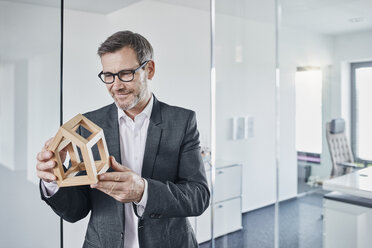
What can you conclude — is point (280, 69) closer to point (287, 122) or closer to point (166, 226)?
point (287, 122)

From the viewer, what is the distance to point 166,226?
4.85ft

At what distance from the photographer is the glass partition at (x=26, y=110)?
7.57ft

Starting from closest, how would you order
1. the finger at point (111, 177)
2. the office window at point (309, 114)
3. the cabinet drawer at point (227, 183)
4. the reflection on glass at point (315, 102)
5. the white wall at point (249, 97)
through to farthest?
the finger at point (111, 177) → the reflection on glass at point (315, 102) → the office window at point (309, 114) → the white wall at point (249, 97) → the cabinet drawer at point (227, 183)

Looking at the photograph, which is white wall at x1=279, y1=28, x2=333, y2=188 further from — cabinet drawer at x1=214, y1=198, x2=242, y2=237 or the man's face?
the man's face

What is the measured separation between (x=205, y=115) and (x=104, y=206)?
3.50 feet

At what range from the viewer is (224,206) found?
7.68ft

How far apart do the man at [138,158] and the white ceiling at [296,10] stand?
79cm

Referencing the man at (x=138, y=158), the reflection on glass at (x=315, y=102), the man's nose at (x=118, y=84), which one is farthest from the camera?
the reflection on glass at (x=315, y=102)

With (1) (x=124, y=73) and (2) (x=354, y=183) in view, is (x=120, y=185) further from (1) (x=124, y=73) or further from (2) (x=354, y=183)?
(2) (x=354, y=183)

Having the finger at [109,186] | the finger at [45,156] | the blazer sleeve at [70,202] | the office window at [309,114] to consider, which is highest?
the office window at [309,114]

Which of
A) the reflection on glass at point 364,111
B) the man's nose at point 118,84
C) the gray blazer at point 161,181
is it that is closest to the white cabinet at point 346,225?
the reflection on glass at point 364,111

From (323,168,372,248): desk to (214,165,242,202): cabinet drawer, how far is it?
64cm

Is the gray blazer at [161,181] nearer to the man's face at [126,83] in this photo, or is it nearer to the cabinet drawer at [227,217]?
the man's face at [126,83]

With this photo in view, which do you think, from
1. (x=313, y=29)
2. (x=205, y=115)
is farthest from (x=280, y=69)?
(x=205, y=115)
